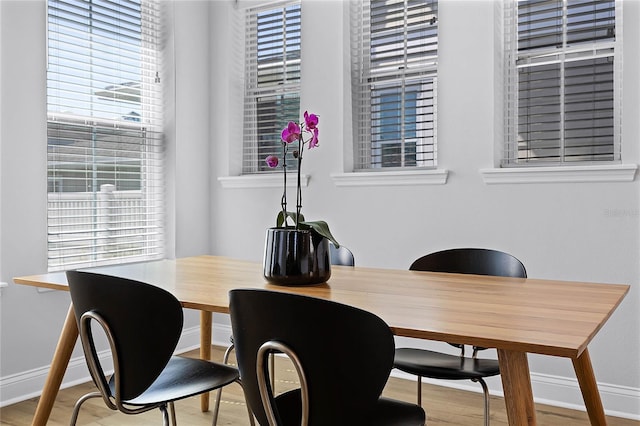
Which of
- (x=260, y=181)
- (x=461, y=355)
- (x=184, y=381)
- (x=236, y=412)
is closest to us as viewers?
(x=184, y=381)

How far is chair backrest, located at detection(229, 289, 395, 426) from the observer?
118 centimetres

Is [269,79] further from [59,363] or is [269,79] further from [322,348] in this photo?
[322,348]

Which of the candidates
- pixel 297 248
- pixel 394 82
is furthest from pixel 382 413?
pixel 394 82

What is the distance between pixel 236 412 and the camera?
280 centimetres

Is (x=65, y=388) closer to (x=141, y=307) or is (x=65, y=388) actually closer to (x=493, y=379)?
(x=141, y=307)

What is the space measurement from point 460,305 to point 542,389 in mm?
1705

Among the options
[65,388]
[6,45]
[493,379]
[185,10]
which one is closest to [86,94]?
[6,45]

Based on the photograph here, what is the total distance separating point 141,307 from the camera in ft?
5.01

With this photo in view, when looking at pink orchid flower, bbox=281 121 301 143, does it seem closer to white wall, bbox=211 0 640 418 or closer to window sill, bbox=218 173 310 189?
white wall, bbox=211 0 640 418

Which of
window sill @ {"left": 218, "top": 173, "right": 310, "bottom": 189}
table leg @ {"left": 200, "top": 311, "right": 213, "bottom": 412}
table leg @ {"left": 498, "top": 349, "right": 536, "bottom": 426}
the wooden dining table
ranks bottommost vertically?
table leg @ {"left": 200, "top": 311, "right": 213, "bottom": 412}

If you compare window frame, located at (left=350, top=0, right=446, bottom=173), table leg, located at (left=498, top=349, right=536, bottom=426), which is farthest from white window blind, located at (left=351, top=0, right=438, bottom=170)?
table leg, located at (left=498, top=349, right=536, bottom=426)

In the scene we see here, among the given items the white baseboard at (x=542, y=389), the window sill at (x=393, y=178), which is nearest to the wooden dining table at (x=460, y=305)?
the white baseboard at (x=542, y=389)

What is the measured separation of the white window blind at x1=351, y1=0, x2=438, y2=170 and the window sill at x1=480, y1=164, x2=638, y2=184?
434 millimetres

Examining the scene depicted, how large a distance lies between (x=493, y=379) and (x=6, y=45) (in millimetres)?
2895
